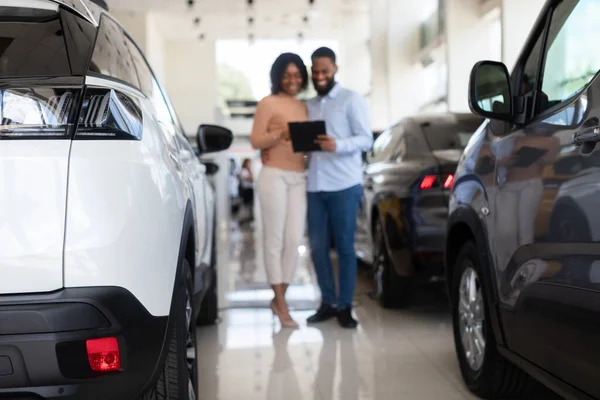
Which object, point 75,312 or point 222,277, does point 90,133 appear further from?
point 222,277

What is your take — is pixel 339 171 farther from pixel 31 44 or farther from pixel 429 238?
pixel 31 44

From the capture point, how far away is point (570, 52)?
2.46 m

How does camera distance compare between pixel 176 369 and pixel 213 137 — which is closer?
pixel 176 369

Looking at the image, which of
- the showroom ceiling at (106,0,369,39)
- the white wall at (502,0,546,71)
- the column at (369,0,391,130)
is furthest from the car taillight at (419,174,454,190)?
the showroom ceiling at (106,0,369,39)

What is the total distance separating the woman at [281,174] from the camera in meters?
4.86

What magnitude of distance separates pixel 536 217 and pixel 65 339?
55.9 inches

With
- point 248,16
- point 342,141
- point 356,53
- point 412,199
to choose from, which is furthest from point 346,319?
point 248,16

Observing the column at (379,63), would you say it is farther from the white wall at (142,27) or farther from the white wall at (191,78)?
the white wall at (191,78)

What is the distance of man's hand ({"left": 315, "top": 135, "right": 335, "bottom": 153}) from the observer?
4678mm

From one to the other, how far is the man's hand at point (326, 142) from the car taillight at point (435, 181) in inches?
24.2

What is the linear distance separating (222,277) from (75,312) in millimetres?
5612

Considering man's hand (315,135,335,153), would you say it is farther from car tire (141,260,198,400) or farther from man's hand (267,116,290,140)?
car tire (141,260,198,400)

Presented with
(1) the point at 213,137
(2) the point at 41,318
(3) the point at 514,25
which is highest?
(3) the point at 514,25

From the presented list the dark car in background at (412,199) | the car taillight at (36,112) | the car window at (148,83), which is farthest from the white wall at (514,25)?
the car taillight at (36,112)
